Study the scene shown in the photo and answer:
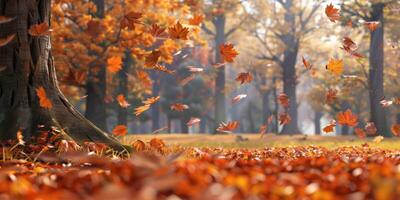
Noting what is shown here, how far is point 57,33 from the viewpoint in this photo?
656 inches

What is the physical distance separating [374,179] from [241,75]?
553 cm

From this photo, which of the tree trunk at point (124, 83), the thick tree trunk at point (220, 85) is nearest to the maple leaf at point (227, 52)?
the tree trunk at point (124, 83)

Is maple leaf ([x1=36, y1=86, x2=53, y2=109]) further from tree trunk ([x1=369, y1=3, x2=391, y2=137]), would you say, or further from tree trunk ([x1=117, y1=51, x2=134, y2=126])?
tree trunk ([x1=369, y1=3, x2=391, y2=137])

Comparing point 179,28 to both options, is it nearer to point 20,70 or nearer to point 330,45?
point 20,70

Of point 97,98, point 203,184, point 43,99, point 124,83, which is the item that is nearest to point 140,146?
point 43,99

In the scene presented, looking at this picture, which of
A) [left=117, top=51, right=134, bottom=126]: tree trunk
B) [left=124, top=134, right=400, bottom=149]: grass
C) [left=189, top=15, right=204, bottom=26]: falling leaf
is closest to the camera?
[left=189, top=15, right=204, bottom=26]: falling leaf

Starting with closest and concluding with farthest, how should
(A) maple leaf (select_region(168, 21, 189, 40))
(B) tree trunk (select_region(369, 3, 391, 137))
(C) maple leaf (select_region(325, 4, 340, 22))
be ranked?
(A) maple leaf (select_region(168, 21, 189, 40)) → (C) maple leaf (select_region(325, 4, 340, 22)) → (B) tree trunk (select_region(369, 3, 391, 137))

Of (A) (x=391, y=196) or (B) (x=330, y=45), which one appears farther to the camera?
(B) (x=330, y=45)

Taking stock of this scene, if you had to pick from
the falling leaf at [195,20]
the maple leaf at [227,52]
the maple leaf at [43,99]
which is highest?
the falling leaf at [195,20]

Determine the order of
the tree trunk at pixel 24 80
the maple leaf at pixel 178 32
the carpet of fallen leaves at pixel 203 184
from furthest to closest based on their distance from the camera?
the maple leaf at pixel 178 32
the tree trunk at pixel 24 80
the carpet of fallen leaves at pixel 203 184

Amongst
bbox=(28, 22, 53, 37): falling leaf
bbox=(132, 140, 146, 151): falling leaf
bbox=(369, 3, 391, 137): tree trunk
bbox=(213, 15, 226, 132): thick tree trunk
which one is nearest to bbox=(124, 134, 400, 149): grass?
A: bbox=(132, 140, 146, 151): falling leaf

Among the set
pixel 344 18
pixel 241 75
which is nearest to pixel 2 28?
pixel 241 75

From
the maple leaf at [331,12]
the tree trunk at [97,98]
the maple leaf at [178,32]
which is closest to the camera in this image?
the maple leaf at [178,32]

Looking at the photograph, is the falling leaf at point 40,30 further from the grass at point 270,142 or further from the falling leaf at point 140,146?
the grass at point 270,142
